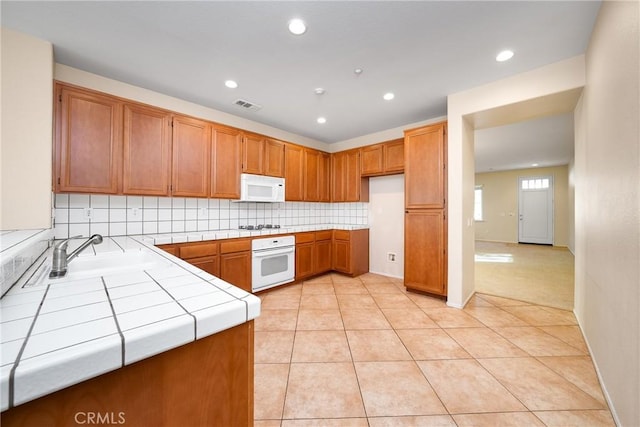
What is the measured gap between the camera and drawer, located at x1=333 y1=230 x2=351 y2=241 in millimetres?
4188

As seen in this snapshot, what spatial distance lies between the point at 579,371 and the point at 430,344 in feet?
3.26

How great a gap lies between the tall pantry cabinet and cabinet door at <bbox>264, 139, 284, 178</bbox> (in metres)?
1.86

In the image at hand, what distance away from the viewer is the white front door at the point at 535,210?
24.7 ft

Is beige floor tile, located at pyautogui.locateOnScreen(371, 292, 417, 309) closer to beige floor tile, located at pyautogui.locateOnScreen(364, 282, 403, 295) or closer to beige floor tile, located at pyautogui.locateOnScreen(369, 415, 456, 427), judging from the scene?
beige floor tile, located at pyautogui.locateOnScreen(364, 282, 403, 295)

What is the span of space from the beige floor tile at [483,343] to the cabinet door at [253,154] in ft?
9.90

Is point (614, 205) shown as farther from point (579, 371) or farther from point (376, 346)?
point (376, 346)

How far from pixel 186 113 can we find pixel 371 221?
10.9ft

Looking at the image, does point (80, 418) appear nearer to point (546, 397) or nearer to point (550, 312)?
point (546, 397)

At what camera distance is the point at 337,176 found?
463cm

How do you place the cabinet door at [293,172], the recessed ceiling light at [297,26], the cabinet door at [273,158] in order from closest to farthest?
the recessed ceiling light at [297,26]
the cabinet door at [273,158]
the cabinet door at [293,172]

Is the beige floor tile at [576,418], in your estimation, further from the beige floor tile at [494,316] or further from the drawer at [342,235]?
the drawer at [342,235]

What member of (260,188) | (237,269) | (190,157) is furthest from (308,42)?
(237,269)

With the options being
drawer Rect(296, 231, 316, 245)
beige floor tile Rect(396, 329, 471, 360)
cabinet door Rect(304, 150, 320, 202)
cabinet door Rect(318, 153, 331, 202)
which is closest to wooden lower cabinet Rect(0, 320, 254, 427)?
beige floor tile Rect(396, 329, 471, 360)

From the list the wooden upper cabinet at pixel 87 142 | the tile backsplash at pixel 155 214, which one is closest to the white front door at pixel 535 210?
the tile backsplash at pixel 155 214
